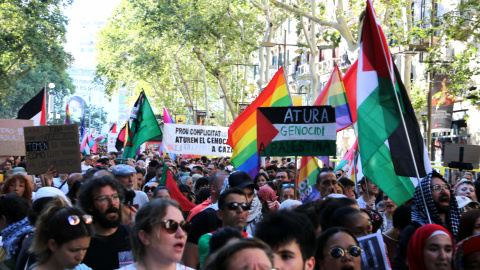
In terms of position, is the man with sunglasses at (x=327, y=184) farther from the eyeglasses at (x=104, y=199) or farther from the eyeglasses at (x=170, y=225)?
the eyeglasses at (x=170, y=225)

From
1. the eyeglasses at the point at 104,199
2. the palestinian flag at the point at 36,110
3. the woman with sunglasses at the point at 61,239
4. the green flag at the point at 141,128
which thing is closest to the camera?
the woman with sunglasses at the point at 61,239

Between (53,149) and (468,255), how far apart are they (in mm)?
7012

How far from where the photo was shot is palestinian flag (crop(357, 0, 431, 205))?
6723 mm

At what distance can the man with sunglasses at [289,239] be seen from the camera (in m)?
4.06

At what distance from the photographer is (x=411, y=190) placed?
22.2 feet

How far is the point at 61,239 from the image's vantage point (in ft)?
14.4

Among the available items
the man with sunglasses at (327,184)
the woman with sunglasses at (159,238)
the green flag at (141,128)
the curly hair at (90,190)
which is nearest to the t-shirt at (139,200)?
the man with sunglasses at (327,184)

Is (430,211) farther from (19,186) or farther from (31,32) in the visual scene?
(31,32)

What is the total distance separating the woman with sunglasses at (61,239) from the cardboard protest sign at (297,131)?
543 centimetres

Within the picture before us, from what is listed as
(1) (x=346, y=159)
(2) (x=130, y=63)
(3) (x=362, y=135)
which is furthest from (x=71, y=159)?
(2) (x=130, y=63)

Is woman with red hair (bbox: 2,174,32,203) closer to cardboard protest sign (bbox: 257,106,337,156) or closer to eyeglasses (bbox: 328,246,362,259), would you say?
cardboard protest sign (bbox: 257,106,337,156)

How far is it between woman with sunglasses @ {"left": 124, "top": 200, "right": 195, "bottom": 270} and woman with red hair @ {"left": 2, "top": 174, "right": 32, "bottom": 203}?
3924mm

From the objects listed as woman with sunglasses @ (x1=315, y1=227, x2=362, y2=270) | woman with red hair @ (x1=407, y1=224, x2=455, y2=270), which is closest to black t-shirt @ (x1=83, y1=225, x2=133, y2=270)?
woman with sunglasses @ (x1=315, y1=227, x2=362, y2=270)

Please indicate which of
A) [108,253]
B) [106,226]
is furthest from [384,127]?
[108,253]
